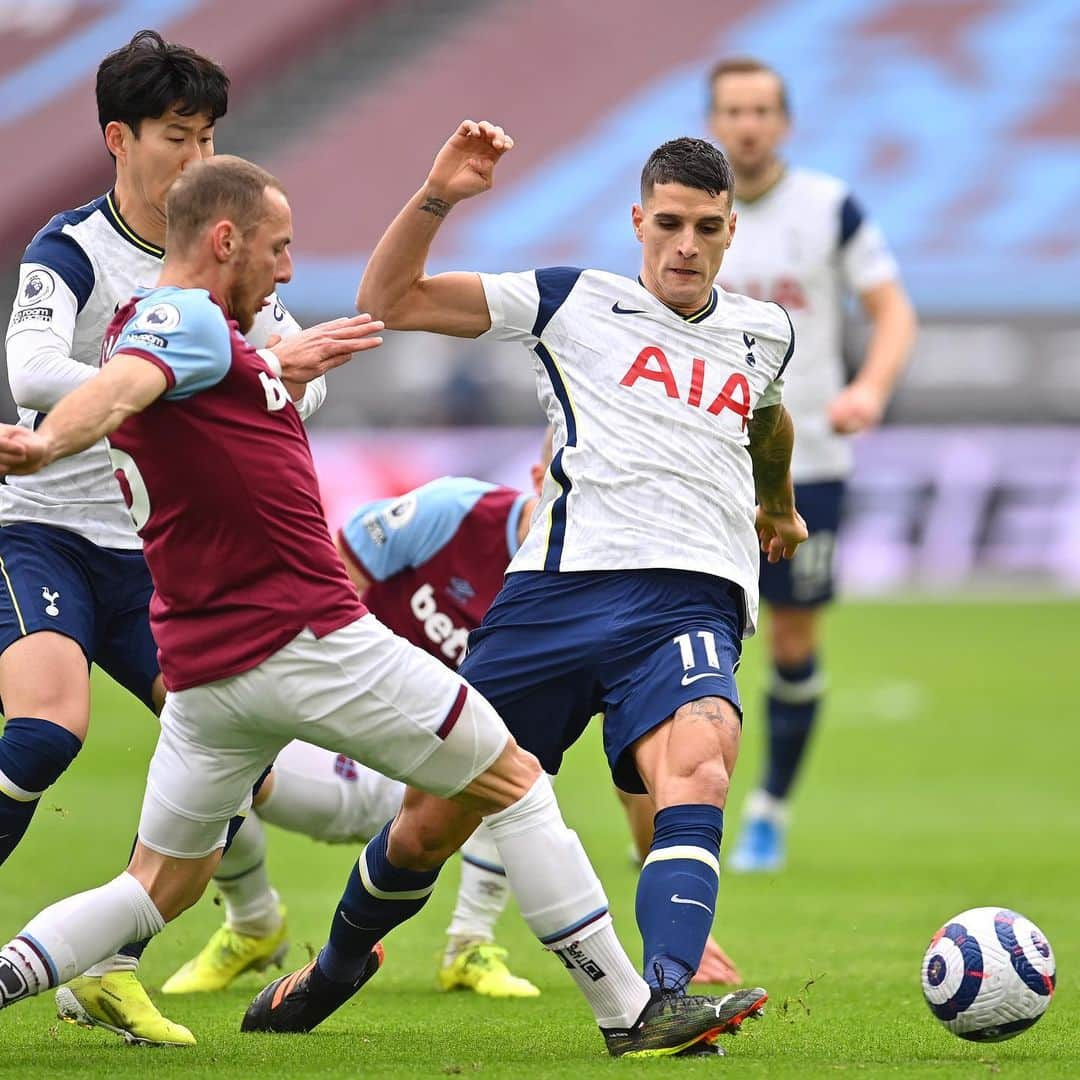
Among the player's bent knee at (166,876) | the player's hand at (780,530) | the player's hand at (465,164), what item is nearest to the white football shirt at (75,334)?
the player's hand at (465,164)

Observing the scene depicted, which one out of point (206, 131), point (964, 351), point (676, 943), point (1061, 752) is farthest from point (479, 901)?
point (964, 351)

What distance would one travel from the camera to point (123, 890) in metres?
4.60

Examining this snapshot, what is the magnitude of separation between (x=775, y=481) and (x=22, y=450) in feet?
7.99

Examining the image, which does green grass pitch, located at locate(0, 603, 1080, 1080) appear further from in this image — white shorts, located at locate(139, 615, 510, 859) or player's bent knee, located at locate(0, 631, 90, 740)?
player's bent knee, located at locate(0, 631, 90, 740)

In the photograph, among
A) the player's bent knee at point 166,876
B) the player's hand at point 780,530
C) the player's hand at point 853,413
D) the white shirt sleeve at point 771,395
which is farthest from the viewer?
the player's hand at point 853,413

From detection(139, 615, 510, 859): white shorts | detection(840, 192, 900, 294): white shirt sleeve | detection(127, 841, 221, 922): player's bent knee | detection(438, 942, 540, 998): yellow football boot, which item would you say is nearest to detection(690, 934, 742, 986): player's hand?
detection(438, 942, 540, 998): yellow football boot

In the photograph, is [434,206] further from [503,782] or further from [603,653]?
[503,782]

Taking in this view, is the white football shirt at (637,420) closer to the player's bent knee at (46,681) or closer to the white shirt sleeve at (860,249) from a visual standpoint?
the player's bent knee at (46,681)

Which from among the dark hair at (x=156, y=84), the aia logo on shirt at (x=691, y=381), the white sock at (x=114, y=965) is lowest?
the white sock at (x=114, y=965)

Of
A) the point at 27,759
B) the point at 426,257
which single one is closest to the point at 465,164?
the point at 426,257

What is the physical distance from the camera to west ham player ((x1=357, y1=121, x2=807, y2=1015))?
16.6 feet

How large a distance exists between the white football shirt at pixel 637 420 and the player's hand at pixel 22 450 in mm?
1587

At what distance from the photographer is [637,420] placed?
525 cm

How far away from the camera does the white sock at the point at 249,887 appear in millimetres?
6184
